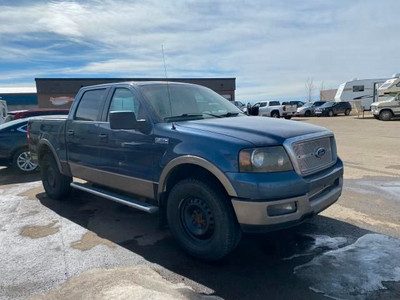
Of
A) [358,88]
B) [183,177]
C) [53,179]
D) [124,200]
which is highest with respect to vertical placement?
[183,177]

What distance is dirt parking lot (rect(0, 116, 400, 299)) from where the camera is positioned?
315cm

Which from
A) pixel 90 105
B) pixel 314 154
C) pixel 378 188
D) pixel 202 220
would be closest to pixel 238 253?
pixel 202 220

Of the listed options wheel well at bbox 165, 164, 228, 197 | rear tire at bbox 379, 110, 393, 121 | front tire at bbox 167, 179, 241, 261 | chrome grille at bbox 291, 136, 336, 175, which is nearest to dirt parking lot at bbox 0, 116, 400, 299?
front tire at bbox 167, 179, 241, 261

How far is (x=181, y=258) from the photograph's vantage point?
383 centimetres

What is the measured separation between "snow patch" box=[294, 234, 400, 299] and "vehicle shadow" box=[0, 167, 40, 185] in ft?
23.5

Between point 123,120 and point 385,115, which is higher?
point 123,120

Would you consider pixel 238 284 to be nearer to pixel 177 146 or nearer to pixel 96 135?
pixel 177 146

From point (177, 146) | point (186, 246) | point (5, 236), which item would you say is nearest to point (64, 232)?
point (5, 236)

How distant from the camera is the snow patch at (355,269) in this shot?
10.2 feet

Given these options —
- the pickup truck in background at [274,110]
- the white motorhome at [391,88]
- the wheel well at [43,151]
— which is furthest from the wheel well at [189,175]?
the pickup truck in background at [274,110]

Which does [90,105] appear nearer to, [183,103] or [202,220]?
[183,103]

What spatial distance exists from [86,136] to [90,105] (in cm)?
53

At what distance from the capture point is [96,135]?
15.8ft

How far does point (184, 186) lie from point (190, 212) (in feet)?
1.08
